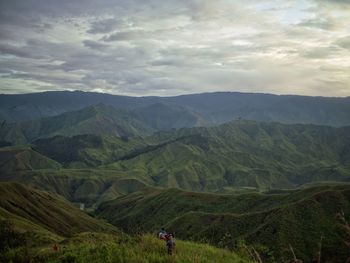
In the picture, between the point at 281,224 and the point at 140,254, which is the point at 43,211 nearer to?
the point at 281,224

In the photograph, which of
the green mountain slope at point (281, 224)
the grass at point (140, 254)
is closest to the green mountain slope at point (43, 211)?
the green mountain slope at point (281, 224)

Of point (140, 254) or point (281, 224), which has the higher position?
point (140, 254)

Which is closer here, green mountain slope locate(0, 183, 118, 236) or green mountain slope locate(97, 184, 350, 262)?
green mountain slope locate(97, 184, 350, 262)

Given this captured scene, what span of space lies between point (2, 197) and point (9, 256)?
382ft

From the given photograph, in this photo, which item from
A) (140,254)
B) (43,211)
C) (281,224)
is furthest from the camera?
(43,211)

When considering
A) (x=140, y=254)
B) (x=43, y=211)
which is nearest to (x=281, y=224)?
(x=43, y=211)

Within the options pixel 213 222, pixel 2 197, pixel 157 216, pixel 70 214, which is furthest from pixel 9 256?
pixel 157 216

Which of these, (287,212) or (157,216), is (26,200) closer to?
(157,216)

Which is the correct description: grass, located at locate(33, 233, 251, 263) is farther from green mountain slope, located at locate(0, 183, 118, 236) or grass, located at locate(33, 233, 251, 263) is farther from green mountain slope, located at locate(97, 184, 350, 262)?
green mountain slope, located at locate(0, 183, 118, 236)

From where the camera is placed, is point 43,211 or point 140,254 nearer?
point 140,254

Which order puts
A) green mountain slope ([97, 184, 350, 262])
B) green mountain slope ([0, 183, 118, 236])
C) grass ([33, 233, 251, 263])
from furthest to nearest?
green mountain slope ([0, 183, 118, 236]) → green mountain slope ([97, 184, 350, 262]) → grass ([33, 233, 251, 263])

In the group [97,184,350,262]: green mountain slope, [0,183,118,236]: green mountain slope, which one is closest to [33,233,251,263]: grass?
[97,184,350,262]: green mountain slope

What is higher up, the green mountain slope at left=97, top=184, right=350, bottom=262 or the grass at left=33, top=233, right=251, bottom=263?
the grass at left=33, top=233, right=251, bottom=263

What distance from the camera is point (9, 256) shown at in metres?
15.7
